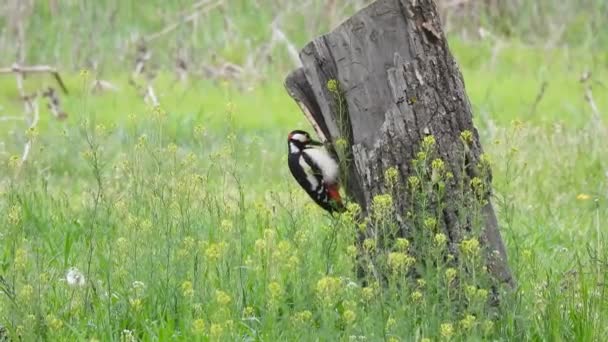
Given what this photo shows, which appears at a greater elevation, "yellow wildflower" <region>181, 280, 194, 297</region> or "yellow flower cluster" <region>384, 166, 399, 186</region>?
"yellow flower cluster" <region>384, 166, 399, 186</region>

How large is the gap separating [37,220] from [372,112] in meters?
2.29

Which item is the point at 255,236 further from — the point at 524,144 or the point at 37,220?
the point at 524,144

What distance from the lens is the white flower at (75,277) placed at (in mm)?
4945

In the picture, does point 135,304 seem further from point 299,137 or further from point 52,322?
point 299,137

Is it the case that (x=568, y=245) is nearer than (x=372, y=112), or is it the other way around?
(x=372, y=112)

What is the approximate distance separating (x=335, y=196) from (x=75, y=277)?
113cm

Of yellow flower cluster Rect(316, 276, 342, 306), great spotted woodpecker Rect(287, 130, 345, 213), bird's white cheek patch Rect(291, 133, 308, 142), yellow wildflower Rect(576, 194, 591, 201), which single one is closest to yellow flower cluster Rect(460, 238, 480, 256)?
yellow flower cluster Rect(316, 276, 342, 306)

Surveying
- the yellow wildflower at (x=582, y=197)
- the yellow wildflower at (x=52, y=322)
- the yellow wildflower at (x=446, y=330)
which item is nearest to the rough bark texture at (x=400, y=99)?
the yellow wildflower at (x=446, y=330)

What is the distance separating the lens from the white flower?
4945 mm

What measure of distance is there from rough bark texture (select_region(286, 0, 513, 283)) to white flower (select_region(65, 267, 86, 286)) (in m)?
1.14

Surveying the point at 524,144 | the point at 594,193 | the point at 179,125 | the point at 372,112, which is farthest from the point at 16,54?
the point at 372,112

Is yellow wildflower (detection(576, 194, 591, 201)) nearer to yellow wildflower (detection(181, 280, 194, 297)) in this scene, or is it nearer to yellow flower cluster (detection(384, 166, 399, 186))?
yellow flower cluster (detection(384, 166, 399, 186))

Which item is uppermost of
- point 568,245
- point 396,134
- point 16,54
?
point 16,54

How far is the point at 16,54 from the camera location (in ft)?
38.8
